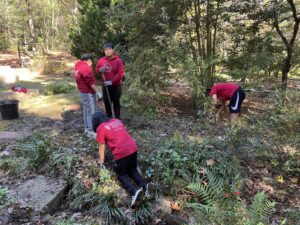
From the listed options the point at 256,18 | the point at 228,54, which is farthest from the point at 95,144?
the point at 256,18

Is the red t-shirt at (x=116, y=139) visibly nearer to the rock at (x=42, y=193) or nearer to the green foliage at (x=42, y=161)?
the green foliage at (x=42, y=161)

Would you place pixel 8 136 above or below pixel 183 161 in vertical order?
below

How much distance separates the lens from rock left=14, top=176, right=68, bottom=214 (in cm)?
424

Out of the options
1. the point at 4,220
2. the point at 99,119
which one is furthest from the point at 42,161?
the point at 4,220

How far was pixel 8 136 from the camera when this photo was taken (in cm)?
674

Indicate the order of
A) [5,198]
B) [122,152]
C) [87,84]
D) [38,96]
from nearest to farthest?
1. [5,198]
2. [122,152]
3. [87,84]
4. [38,96]

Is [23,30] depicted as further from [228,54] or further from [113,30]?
[228,54]

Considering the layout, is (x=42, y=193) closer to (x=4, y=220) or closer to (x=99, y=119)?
(x=4, y=220)

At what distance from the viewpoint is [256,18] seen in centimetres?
952

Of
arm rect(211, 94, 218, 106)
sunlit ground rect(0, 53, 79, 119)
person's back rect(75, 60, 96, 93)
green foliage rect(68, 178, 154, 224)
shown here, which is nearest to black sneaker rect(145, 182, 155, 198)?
green foliage rect(68, 178, 154, 224)

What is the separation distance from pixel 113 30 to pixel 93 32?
1.17m

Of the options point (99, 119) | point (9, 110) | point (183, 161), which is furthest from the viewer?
point (9, 110)

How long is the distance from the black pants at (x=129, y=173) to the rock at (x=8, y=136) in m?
2.93

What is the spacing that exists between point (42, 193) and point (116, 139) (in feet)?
3.96
